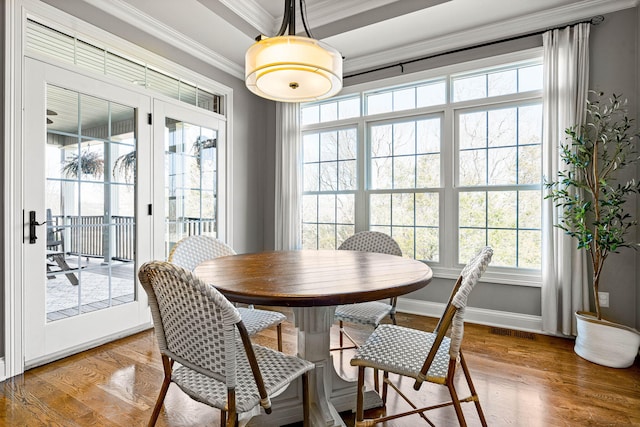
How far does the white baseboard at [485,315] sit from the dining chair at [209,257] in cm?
167

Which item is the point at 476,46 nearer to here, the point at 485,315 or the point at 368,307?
the point at 485,315

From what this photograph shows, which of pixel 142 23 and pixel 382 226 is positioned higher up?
pixel 142 23

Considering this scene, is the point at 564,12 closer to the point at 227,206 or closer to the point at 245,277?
the point at 245,277

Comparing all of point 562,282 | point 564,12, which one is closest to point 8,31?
point 564,12

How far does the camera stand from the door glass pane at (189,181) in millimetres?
3305

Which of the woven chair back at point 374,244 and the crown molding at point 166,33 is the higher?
the crown molding at point 166,33

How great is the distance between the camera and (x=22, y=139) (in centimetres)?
224

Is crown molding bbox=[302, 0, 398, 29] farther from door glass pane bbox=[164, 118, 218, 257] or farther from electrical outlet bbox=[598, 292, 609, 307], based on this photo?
electrical outlet bbox=[598, 292, 609, 307]

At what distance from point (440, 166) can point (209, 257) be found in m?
2.40

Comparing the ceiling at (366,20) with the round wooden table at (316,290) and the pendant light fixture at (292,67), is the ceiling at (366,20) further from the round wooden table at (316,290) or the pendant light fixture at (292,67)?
the round wooden table at (316,290)

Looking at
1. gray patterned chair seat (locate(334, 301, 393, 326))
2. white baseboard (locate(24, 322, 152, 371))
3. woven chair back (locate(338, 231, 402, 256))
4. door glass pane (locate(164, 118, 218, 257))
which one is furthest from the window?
white baseboard (locate(24, 322, 152, 371))

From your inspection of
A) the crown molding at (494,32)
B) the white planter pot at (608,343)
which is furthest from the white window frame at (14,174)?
the white planter pot at (608,343)

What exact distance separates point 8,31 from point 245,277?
2.28 metres

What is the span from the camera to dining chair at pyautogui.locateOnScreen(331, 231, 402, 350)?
2103 millimetres
